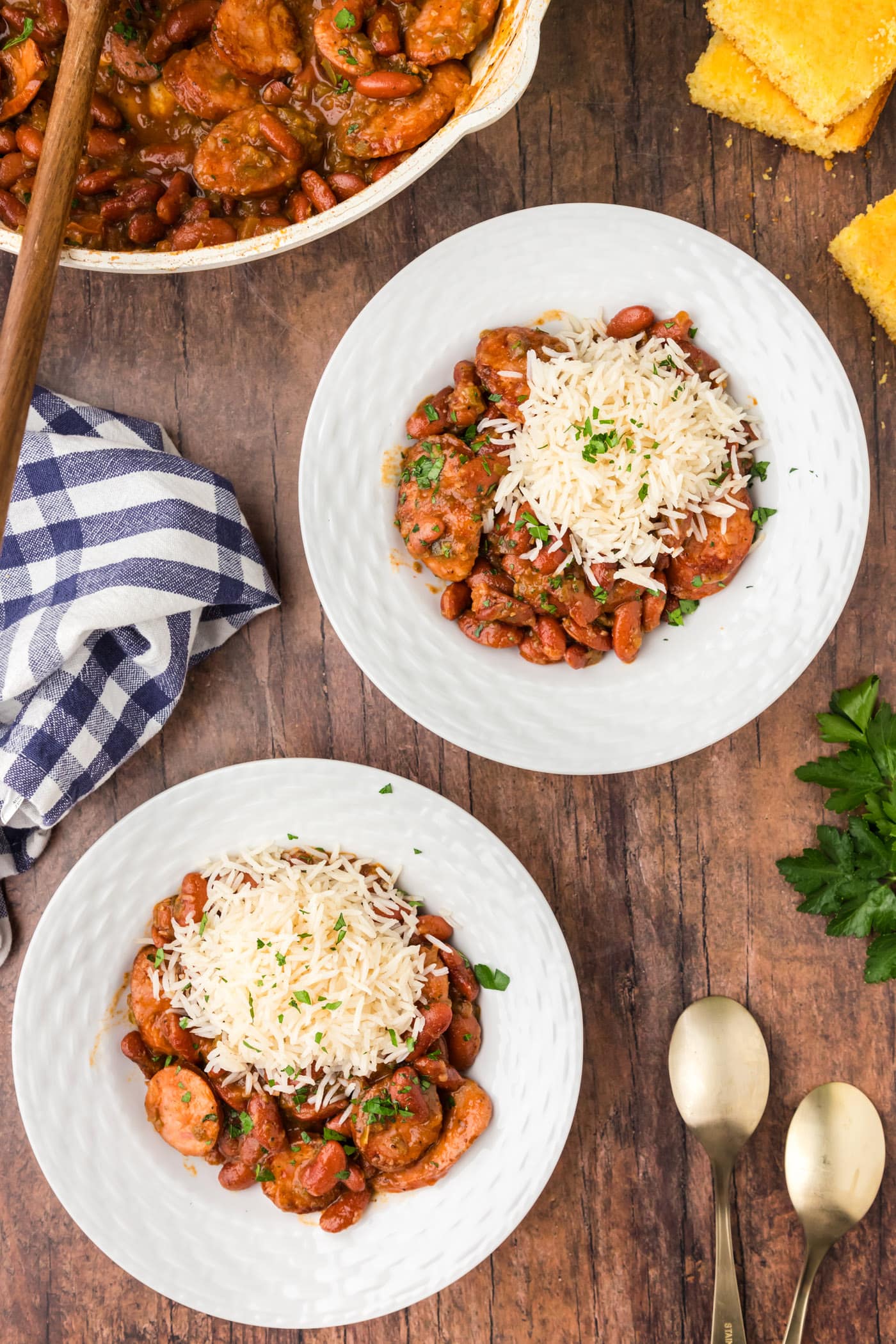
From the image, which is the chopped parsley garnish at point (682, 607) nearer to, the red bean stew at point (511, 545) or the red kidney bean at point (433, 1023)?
the red bean stew at point (511, 545)

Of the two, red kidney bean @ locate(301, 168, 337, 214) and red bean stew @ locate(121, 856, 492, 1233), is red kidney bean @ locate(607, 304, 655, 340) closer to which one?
red kidney bean @ locate(301, 168, 337, 214)

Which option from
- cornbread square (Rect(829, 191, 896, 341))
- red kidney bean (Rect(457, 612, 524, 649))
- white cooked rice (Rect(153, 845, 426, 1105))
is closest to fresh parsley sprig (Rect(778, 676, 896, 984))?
red kidney bean (Rect(457, 612, 524, 649))

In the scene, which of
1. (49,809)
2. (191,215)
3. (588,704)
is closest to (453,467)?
(588,704)

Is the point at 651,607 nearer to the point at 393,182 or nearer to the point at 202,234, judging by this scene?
the point at 393,182

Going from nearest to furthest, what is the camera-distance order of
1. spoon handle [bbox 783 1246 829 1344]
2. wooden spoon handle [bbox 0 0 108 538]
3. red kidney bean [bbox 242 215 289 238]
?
wooden spoon handle [bbox 0 0 108 538] → red kidney bean [bbox 242 215 289 238] → spoon handle [bbox 783 1246 829 1344]

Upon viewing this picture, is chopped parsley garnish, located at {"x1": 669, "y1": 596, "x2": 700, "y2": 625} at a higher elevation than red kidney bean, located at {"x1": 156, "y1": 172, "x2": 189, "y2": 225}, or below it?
below

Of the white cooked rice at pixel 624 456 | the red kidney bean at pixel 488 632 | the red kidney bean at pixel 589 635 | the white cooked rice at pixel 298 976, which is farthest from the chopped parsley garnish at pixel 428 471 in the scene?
the white cooked rice at pixel 298 976

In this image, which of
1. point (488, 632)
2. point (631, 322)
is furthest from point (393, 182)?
point (488, 632)
